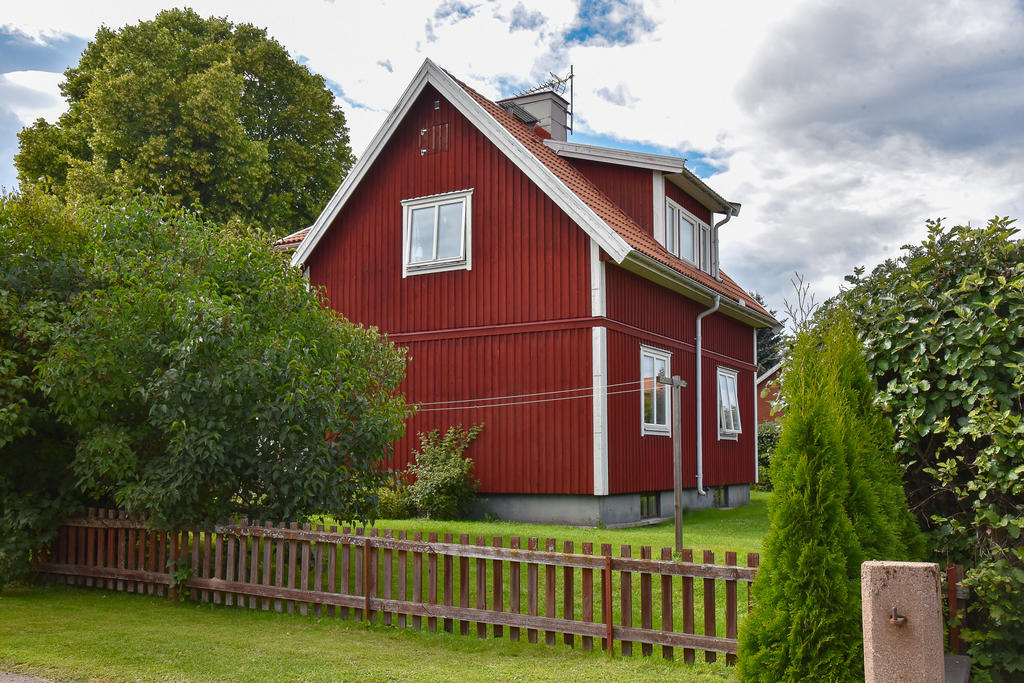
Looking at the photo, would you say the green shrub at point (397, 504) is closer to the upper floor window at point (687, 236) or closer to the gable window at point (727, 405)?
the upper floor window at point (687, 236)

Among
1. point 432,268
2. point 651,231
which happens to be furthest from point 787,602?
point 651,231

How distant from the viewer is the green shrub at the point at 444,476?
16.2 meters

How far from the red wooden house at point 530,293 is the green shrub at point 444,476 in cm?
26

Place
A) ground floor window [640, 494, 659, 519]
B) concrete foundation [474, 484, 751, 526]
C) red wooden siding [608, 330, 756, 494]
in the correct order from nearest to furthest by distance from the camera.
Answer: concrete foundation [474, 484, 751, 526]
red wooden siding [608, 330, 756, 494]
ground floor window [640, 494, 659, 519]

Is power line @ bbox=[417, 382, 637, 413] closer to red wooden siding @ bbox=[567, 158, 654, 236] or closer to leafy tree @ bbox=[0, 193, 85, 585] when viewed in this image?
red wooden siding @ bbox=[567, 158, 654, 236]

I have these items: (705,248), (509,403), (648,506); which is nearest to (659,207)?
(705,248)

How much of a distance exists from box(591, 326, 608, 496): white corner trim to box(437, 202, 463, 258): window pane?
340cm

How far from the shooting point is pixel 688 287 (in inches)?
745

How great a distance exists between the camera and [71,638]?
8.16m

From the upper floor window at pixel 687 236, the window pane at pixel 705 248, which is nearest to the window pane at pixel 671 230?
the upper floor window at pixel 687 236

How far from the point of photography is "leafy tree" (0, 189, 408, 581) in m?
9.72

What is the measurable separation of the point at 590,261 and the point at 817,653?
1123 cm

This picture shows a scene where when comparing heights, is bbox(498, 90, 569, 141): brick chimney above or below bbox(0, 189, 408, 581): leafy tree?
above

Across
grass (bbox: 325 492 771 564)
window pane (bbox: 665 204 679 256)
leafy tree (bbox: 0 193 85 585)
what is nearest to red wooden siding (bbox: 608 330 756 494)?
grass (bbox: 325 492 771 564)
